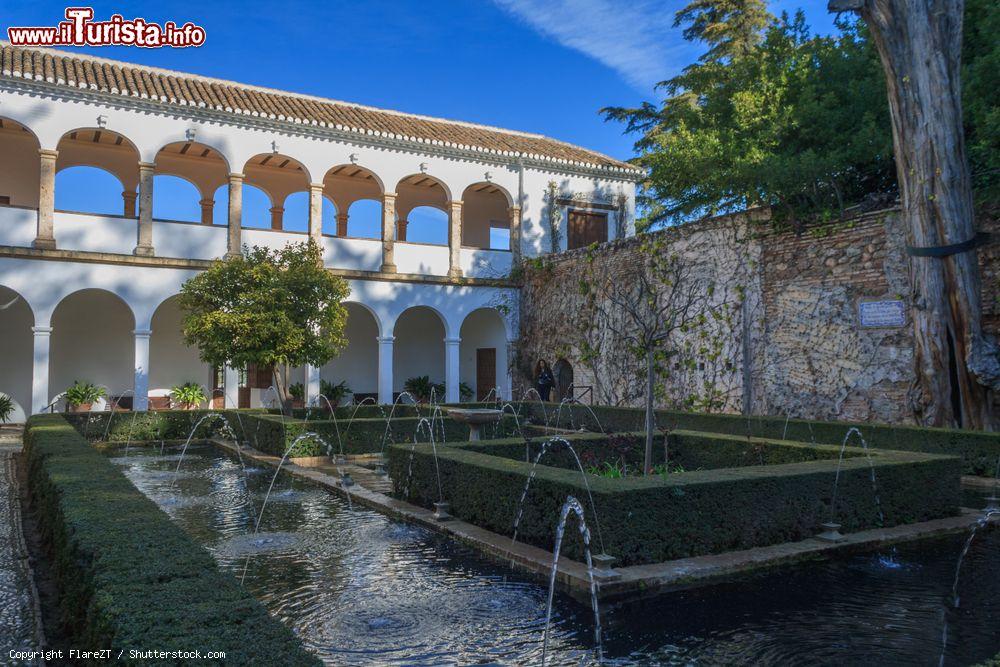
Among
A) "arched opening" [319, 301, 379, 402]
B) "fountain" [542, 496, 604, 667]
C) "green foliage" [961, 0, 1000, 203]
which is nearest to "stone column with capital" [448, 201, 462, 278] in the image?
"arched opening" [319, 301, 379, 402]

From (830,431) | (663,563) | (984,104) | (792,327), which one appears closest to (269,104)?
(792,327)

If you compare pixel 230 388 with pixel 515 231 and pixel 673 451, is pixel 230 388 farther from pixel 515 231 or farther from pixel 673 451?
pixel 673 451

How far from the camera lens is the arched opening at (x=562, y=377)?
19.2 metres

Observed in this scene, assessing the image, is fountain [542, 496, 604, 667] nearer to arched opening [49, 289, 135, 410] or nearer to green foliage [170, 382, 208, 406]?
green foliage [170, 382, 208, 406]

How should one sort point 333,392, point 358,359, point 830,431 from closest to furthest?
1. point 830,431
2. point 333,392
3. point 358,359

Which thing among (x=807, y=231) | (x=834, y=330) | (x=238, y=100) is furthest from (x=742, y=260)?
(x=238, y=100)

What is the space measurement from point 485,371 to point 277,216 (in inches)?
294

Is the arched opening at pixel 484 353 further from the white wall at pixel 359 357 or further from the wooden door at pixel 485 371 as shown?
the white wall at pixel 359 357

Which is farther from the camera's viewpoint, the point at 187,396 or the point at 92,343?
the point at 92,343

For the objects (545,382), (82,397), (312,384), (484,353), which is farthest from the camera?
(484,353)

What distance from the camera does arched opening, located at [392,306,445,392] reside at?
72.3 feet

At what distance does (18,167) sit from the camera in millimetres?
17047

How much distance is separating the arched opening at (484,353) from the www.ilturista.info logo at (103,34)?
10.3 meters

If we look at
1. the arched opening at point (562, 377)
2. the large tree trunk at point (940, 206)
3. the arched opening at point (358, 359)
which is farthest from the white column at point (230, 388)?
the large tree trunk at point (940, 206)
